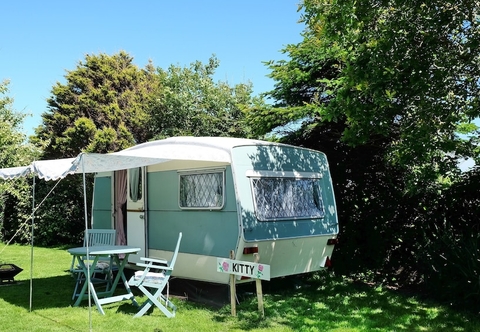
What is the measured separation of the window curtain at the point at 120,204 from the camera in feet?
26.5

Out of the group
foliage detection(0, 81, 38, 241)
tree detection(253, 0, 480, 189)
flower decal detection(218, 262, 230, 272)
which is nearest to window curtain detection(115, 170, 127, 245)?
flower decal detection(218, 262, 230, 272)

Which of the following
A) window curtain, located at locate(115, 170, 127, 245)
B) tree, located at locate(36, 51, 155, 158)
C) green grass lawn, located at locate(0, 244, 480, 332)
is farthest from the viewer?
tree, located at locate(36, 51, 155, 158)

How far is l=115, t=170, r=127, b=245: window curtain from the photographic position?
26.5 feet

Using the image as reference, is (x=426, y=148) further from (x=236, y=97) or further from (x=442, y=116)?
(x=236, y=97)

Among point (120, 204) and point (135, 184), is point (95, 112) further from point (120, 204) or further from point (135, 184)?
point (135, 184)

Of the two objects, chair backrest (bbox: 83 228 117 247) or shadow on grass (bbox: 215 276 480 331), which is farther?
chair backrest (bbox: 83 228 117 247)

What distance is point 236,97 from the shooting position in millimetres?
14664

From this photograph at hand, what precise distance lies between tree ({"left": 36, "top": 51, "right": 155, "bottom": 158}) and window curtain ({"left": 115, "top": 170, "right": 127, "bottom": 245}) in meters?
6.21

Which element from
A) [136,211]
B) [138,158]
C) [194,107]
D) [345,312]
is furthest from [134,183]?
[194,107]

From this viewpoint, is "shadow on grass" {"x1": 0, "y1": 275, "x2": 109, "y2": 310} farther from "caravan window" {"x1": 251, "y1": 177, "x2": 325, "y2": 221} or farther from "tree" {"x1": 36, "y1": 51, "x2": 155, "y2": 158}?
"tree" {"x1": 36, "y1": 51, "x2": 155, "y2": 158}

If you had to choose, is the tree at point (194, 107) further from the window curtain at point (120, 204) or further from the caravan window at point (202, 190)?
the caravan window at point (202, 190)

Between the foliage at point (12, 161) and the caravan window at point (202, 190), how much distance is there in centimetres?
564

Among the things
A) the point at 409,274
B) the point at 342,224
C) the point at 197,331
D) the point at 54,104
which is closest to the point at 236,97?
the point at 54,104

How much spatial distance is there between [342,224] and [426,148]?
2935mm
